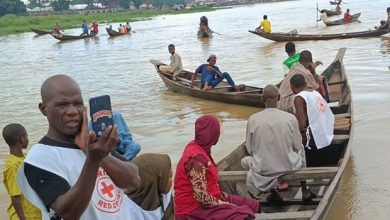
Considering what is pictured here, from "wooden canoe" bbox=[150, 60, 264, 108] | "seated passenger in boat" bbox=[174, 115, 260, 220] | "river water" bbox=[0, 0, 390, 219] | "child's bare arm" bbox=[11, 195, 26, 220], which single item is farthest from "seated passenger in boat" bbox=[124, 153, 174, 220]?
"wooden canoe" bbox=[150, 60, 264, 108]

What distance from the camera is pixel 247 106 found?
971cm

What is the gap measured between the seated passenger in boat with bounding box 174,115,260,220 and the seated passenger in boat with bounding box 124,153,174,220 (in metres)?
0.49

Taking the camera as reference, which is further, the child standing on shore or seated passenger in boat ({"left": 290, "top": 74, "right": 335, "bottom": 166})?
seated passenger in boat ({"left": 290, "top": 74, "right": 335, "bottom": 166})

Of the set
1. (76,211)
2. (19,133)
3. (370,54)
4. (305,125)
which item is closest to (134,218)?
(76,211)

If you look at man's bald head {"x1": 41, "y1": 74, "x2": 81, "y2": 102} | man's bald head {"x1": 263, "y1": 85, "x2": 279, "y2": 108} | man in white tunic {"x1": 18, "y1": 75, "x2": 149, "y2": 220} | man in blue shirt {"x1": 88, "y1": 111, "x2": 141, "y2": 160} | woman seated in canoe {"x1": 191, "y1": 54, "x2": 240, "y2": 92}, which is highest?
man's bald head {"x1": 41, "y1": 74, "x2": 81, "y2": 102}

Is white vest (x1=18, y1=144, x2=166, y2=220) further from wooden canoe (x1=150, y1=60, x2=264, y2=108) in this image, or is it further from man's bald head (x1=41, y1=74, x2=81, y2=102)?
wooden canoe (x1=150, y1=60, x2=264, y2=108)

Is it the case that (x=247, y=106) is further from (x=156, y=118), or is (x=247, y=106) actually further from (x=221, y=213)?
(x=221, y=213)

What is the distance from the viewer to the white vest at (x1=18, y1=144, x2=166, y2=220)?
1.66m

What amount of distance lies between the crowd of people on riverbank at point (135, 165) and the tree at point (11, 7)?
7255 cm

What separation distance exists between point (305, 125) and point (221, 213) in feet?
6.71

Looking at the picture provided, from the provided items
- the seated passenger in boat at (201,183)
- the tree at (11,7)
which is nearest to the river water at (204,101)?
the seated passenger in boat at (201,183)

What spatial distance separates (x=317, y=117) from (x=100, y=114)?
3511 millimetres

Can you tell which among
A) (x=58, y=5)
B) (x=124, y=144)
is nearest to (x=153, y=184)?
(x=124, y=144)

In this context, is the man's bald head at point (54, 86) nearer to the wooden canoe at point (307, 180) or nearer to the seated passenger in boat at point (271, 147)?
the wooden canoe at point (307, 180)
